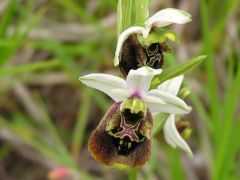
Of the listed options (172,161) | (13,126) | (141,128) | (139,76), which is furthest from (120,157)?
(13,126)

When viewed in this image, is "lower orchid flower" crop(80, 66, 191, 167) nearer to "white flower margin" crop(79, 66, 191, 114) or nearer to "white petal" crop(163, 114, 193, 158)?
"white flower margin" crop(79, 66, 191, 114)

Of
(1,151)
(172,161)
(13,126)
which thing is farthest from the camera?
(1,151)

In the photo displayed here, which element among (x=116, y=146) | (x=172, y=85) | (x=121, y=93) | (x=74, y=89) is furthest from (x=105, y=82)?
(x=74, y=89)

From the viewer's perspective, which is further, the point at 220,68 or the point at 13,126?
the point at 220,68

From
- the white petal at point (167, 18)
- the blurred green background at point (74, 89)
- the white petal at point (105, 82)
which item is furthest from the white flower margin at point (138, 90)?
the blurred green background at point (74, 89)

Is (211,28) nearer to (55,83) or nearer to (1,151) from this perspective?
(55,83)

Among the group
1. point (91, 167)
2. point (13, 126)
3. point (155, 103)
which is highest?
point (155, 103)

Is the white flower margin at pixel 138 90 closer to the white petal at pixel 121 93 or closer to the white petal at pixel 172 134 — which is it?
the white petal at pixel 121 93
